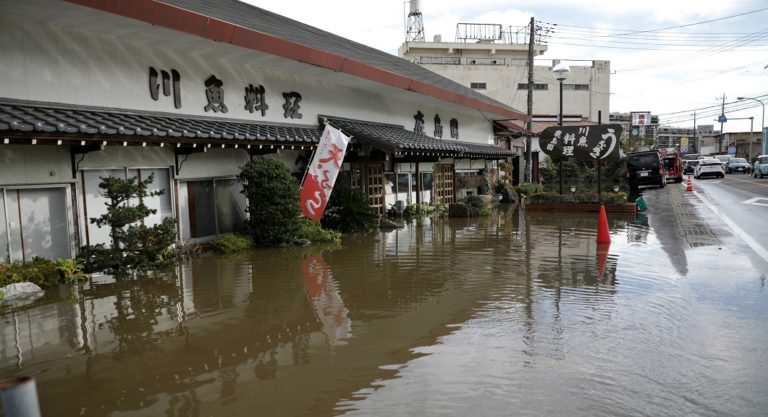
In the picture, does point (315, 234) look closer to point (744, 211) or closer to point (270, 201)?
point (270, 201)

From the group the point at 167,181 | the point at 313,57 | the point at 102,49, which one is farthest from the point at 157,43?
the point at 313,57

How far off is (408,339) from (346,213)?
9.07 meters

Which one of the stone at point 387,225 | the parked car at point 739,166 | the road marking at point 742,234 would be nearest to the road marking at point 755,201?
the road marking at point 742,234

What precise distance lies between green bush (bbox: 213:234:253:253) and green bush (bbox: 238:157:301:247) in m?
0.34

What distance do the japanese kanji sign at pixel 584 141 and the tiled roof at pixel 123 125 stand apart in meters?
10.5

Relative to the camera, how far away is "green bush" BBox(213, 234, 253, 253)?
1157 cm

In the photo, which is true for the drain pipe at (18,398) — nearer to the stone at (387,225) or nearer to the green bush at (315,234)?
the green bush at (315,234)

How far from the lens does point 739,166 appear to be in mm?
47219

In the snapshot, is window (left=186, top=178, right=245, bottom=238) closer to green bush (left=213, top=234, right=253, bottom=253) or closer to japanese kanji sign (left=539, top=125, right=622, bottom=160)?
green bush (left=213, top=234, right=253, bottom=253)

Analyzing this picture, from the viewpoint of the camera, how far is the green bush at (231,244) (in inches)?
456

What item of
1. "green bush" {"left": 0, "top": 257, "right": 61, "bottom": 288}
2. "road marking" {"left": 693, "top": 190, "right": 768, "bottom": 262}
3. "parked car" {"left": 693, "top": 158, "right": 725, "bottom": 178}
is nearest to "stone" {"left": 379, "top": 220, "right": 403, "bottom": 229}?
"road marking" {"left": 693, "top": 190, "right": 768, "bottom": 262}

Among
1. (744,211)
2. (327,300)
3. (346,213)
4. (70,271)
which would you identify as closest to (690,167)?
(744,211)

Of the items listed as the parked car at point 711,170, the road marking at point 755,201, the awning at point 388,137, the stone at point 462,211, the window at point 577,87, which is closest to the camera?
the awning at point 388,137

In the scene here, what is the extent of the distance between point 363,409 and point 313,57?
10.7 meters
